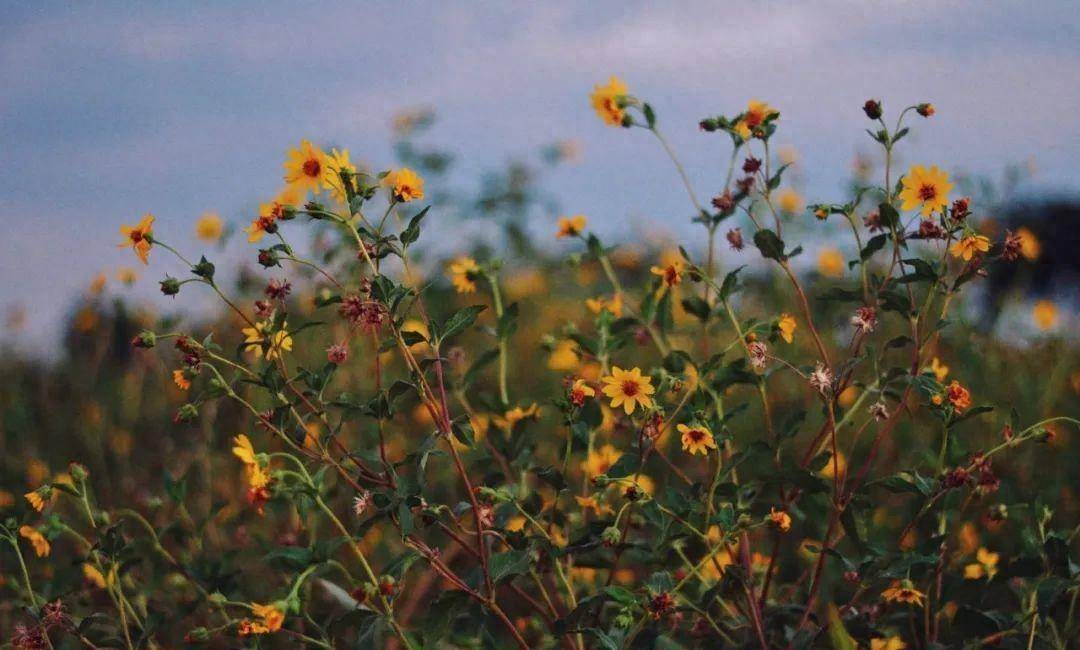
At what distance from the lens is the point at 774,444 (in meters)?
1.48

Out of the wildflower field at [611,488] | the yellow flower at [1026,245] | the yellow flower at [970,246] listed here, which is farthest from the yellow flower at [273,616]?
the yellow flower at [1026,245]

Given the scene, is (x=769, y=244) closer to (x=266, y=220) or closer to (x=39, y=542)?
(x=266, y=220)

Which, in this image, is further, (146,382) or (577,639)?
(146,382)

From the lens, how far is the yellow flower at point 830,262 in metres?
3.45

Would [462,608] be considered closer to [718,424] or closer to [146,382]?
[718,424]

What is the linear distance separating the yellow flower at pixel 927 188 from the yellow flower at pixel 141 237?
1.00 meters

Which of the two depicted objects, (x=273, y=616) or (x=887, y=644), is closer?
(x=273, y=616)

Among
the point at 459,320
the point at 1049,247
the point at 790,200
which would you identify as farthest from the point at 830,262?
the point at 1049,247

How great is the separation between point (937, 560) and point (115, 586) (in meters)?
1.14

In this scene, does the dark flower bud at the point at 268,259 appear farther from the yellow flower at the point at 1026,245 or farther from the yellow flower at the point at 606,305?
the yellow flower at the point at 1026,245

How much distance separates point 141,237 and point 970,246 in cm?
107

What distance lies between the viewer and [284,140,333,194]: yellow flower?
134 centimetres

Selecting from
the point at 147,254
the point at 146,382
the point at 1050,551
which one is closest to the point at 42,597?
the point at 147,254

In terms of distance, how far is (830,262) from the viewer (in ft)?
11.4
